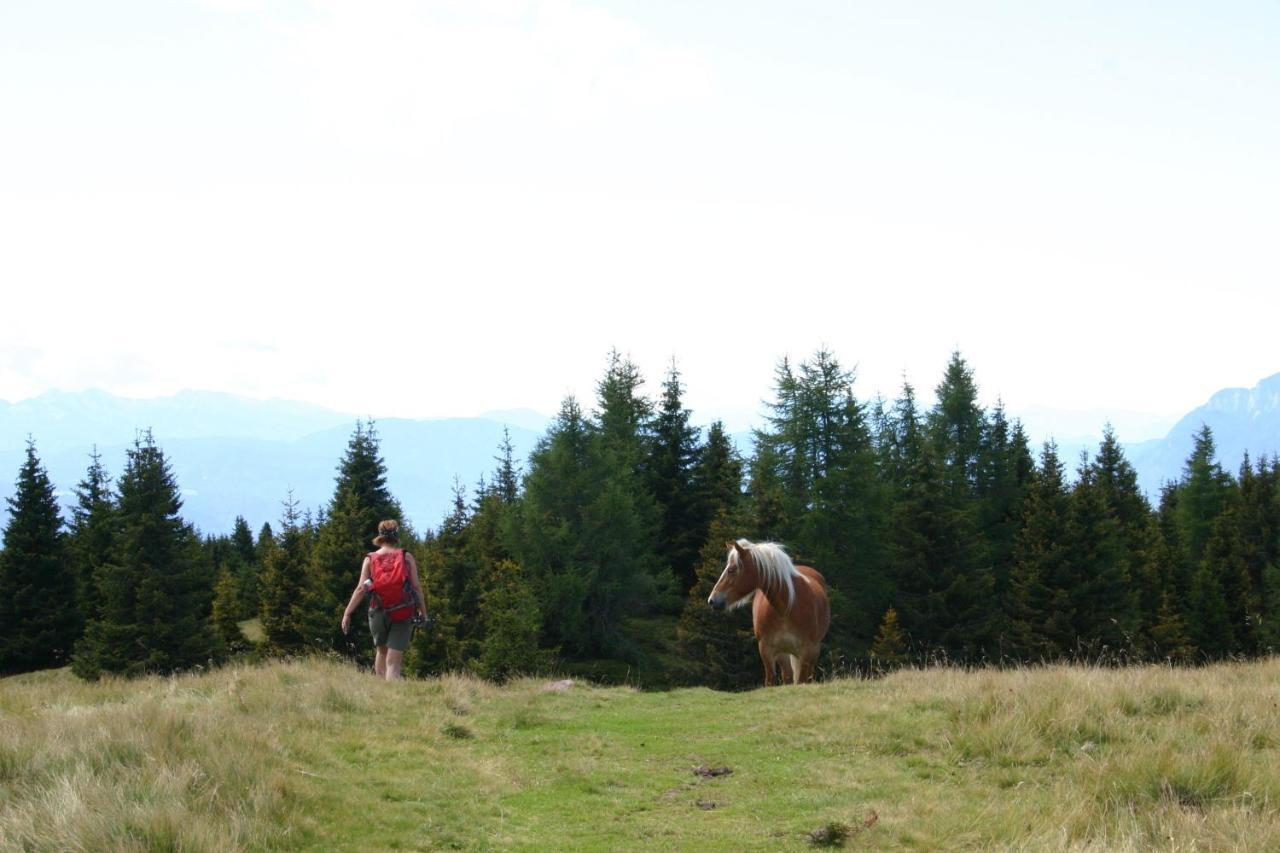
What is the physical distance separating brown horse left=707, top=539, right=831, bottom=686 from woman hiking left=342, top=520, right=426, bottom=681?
16.9ft

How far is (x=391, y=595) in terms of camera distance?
42.7 feet

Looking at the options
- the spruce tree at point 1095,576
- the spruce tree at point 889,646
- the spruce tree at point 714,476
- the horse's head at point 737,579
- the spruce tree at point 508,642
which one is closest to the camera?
the horse's head at point 737,579

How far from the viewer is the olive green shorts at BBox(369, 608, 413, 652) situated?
13.2 metres

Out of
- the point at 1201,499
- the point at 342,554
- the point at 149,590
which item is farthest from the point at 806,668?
the point at 1201,499

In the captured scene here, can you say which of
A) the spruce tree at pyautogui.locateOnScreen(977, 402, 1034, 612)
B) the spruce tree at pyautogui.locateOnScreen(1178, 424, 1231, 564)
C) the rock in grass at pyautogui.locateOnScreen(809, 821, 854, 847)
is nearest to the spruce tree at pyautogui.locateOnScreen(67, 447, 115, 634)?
the rock in grass at pyautogui.locateOnScreen(809, 821, 854, 847)

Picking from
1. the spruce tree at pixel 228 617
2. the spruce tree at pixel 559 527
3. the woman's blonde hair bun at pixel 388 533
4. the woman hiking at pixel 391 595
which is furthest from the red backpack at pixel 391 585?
the spruce tree at pixel 228 617

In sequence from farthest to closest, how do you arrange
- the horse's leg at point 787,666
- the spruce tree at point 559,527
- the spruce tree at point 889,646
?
the spruce tree at point 559,527 → the spruce tree at point 889,646 → the horse's leg at point 787,666

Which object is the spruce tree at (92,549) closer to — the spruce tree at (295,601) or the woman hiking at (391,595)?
the spruce tree at (295,601)

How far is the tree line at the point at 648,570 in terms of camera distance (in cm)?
3612

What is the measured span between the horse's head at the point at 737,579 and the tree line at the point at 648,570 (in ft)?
49.2

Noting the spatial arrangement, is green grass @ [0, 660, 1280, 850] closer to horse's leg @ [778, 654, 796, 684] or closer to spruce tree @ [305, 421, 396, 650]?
horse's leg @ [778, 654, 796, 684]

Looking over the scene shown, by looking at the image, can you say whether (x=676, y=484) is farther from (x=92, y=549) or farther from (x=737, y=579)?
(x=737, y=579)

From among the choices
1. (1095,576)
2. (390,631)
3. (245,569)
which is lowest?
(1095,576)

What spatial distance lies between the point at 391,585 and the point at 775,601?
6.62 meters
